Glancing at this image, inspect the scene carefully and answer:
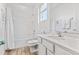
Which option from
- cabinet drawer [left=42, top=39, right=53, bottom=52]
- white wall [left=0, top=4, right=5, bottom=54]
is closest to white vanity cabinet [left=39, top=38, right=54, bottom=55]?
cabinet drawer [left=42, top=39, right=53, bottom=52]

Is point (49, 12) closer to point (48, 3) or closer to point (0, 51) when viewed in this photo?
point (48, 3)

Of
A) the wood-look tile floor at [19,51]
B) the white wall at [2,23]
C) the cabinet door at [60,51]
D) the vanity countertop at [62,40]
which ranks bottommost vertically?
the wood-look tile floor at [19,51]

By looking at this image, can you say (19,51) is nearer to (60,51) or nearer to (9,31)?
(9,31)

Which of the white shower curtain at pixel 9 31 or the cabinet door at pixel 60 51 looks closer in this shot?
the cabinet door at pixel 60 51

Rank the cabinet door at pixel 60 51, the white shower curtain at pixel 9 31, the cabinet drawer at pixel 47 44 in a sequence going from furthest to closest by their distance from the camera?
the white shower curtain at pixel 9 31 → the cabinet drawer at pixel 47 44 → the cabinet door at pixel 60 51

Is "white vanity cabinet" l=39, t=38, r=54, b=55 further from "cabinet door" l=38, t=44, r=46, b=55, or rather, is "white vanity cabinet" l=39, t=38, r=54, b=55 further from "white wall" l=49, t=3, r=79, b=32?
"white wall" l=49, t=3, r=79, b=32

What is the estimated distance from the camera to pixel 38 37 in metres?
1.67

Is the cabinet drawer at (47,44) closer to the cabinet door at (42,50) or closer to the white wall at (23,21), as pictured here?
the cabinet door at (42,50)

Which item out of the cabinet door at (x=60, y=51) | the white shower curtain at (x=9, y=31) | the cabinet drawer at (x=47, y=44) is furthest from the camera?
the white shower curtain at (x=9, y=31)

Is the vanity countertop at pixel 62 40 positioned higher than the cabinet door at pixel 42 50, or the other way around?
the vanity countertop at pixel 62 40

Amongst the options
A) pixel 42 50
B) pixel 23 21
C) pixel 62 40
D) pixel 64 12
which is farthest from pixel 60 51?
pixel 23 21

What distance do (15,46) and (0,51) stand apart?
0.20m

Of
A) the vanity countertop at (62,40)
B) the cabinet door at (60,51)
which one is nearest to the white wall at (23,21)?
the vanity countertop at (62,40)
